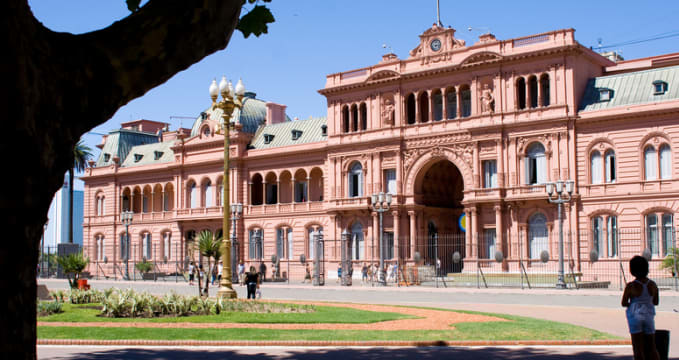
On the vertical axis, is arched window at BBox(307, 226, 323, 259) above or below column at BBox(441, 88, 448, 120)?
below

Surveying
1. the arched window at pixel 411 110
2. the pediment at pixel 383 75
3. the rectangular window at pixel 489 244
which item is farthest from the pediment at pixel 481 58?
the rectangular window at pixel 489 244

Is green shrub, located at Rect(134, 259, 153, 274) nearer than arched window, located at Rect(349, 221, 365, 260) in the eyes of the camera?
No

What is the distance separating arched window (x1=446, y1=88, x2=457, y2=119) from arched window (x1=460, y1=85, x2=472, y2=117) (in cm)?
60

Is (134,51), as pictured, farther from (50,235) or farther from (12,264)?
(50,235)

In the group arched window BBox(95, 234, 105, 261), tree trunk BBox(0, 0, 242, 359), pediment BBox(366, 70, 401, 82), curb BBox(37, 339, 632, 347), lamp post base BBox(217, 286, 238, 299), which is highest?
pediment BBox(366, 70, 401, 82)

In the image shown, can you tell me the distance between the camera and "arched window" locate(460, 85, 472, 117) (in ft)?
173

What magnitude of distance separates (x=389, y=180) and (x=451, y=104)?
695 cm

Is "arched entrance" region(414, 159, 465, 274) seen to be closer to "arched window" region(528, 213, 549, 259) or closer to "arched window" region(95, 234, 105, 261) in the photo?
"arched window" region(528, 213, 549, 259)

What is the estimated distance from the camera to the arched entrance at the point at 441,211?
178 feet

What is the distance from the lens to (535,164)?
4912cm

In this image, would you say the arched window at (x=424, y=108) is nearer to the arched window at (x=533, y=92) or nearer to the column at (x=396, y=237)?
the column at (x=396, y=237)

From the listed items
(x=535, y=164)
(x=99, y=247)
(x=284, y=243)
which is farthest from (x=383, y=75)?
(x=99, y=247)

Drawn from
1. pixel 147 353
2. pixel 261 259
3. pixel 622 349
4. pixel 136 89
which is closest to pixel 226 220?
pixel 147 353

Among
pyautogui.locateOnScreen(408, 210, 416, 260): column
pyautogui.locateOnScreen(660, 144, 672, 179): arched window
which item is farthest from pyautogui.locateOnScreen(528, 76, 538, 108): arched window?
pyautogui.locateOnScreen(408, 210, 416, 260): column
